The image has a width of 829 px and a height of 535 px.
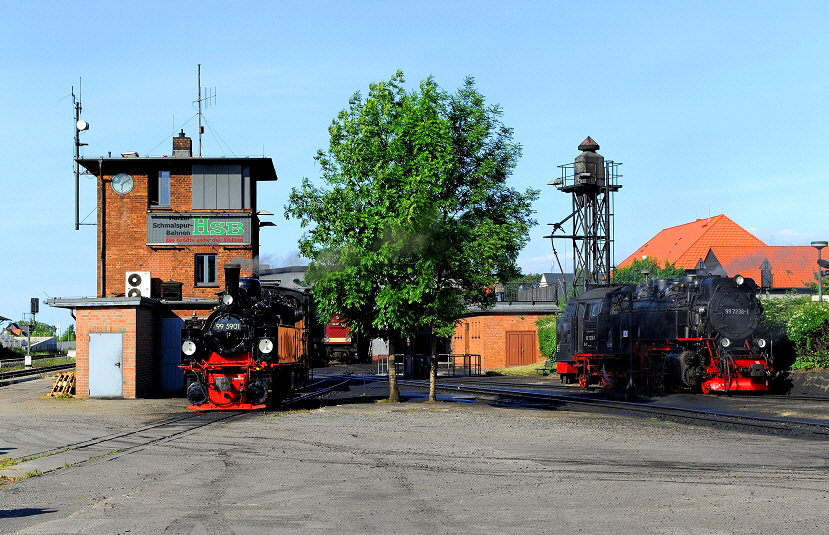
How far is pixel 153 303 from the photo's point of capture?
3030 centimetres

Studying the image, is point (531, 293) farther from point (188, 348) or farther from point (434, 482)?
point (434, 482)

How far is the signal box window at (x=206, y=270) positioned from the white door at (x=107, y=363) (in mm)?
6337

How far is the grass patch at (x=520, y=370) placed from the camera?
47.7 meters

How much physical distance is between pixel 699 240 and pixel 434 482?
68330mm

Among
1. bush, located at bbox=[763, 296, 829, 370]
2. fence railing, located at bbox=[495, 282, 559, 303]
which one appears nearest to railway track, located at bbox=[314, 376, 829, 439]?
bush, located at bbox=[763, 296, 829, 370]

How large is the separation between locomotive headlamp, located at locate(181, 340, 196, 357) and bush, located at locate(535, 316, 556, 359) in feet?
89.2

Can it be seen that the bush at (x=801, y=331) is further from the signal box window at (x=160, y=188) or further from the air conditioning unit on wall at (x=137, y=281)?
the air conditioning unit on wall at (x=137, y=281)

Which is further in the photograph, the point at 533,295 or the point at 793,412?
the point at 533,295

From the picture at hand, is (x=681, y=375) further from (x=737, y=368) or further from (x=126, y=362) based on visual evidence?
(x=126, y=362)

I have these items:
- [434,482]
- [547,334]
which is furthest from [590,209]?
[434,482]

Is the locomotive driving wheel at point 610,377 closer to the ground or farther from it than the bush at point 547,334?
closer to the ground

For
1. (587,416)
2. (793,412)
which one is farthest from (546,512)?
(793,412)

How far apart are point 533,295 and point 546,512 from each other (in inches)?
1933

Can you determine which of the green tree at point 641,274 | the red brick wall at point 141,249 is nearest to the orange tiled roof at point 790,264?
the green tree at point 641,274
